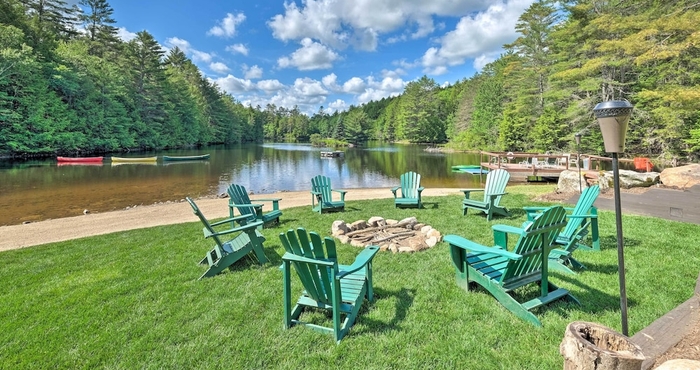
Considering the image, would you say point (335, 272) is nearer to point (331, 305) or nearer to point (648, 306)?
point (331, 305)

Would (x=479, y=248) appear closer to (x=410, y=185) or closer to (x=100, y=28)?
(x=410, y=185)

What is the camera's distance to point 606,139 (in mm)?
2189

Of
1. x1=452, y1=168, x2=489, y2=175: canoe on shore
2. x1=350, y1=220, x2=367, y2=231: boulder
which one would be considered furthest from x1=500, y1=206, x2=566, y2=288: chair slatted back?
x1=452, y1=168, x2=489, y2=175: canoe on shore

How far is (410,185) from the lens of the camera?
8109mm

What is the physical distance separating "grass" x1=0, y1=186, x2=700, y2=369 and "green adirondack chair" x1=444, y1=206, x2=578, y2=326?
13 centimetres

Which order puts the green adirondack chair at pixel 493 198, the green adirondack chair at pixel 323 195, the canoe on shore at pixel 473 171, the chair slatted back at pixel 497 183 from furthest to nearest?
the canoe on shore at pixel 473 171
the green adirondack chair at pixel 323 195
the chair slatted back at pixel 497 183
the green adirondack chair at pixel 493 198

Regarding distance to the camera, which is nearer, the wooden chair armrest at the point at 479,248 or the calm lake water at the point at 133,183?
the wooden chair armrest at the point at 479,248

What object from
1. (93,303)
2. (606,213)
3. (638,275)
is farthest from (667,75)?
(93,303)

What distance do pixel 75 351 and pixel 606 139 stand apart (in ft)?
13.8

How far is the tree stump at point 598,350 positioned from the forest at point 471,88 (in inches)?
607

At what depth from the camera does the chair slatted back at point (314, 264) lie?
2482mm

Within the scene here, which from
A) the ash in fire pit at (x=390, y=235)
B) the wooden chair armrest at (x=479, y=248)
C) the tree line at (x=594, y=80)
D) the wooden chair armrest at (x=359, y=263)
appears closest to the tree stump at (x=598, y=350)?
the wooden chair armrest at (x=479, y=248)

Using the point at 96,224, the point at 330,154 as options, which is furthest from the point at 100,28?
the point at 96,224

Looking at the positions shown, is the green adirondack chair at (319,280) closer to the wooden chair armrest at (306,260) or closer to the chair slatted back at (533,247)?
the wooden chair armrest at (306,260)
